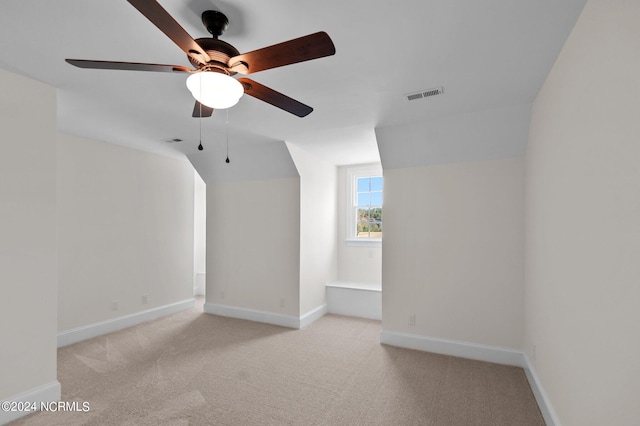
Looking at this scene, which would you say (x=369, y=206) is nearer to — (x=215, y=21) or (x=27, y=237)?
(x=215, y=21)

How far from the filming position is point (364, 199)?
17.3 ft

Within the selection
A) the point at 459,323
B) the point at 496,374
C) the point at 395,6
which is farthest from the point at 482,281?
the point at 395,6

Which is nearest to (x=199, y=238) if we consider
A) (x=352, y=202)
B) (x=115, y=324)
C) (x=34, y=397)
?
(x=115, y=324)

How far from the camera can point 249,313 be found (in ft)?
14.9

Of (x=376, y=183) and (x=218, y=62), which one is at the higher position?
(x=218, y=62)

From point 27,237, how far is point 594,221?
3.74m

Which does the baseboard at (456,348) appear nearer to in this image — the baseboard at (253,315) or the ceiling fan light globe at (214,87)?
the baseboard at (253,315)

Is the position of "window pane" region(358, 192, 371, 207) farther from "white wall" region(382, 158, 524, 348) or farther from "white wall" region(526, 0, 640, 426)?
"white wall" region(526, 0, 640, 426)

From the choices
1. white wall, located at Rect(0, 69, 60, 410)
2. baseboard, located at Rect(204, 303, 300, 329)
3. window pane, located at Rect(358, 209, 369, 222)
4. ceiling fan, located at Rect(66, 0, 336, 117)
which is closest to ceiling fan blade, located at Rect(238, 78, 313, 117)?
ceiling fan, located at Rect(66, 0, 336, 117)

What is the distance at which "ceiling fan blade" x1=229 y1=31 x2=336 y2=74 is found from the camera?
1266 millimetres

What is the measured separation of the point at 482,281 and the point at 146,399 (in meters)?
3.35

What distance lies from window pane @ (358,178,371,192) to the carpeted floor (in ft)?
8.02

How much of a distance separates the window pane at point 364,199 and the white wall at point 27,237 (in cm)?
407

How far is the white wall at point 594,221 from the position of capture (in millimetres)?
1160
